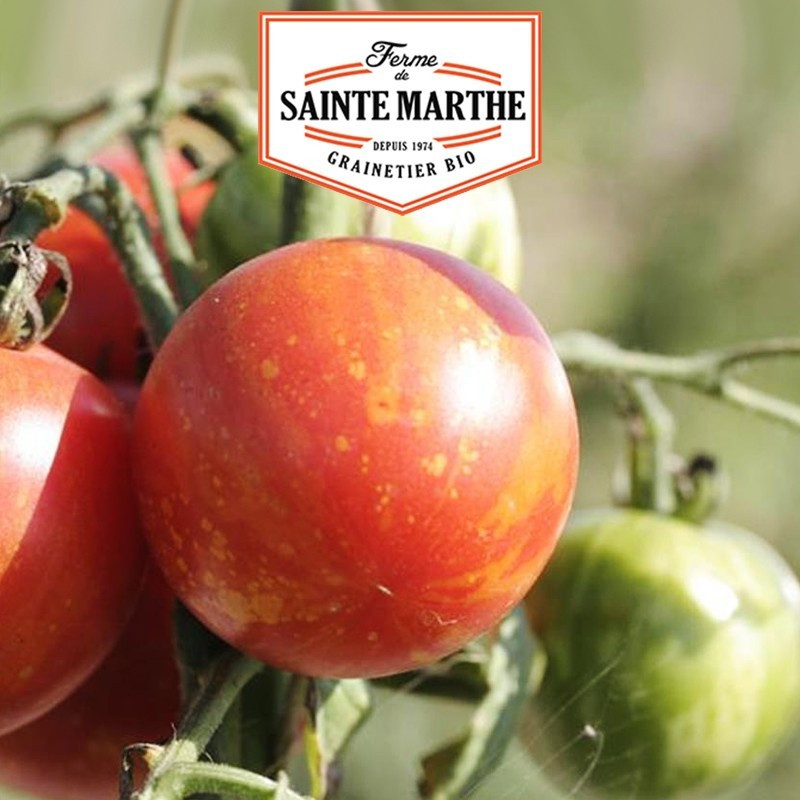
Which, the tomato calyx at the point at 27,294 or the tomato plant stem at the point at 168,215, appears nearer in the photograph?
the tomato calyx at the point at 27,294

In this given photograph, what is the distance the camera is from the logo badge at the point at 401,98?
34.5 inches

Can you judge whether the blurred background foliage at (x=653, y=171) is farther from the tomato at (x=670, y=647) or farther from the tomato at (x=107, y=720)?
the tomato at (x=107, y=720)

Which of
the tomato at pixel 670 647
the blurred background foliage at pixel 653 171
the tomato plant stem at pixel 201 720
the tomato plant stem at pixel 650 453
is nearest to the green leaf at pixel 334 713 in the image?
the tomato plant stem at pixel 201 720

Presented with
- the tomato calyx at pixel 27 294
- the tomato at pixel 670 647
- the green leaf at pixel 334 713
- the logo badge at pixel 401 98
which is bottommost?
the tomato at pixel 670 647

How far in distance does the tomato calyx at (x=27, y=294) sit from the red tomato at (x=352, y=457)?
61 mm

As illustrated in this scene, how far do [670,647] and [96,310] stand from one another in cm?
35

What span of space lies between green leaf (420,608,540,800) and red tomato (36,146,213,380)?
23cm

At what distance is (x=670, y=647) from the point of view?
0.99 m

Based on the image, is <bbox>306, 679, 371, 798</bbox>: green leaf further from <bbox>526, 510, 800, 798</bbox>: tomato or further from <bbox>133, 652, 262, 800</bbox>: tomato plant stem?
<bbox>526, 510, 800, 798</bbox>: tomato

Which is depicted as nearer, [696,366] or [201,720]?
[201,720]

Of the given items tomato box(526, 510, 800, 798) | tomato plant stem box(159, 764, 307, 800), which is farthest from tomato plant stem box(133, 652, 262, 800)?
tomato box(526, 510, 800, 798)

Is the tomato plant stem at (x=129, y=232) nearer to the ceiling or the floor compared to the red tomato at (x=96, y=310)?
nearer to the ceiling

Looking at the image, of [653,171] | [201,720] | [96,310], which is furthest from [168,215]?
[653,171]

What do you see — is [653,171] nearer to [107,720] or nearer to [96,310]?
[96,310]
